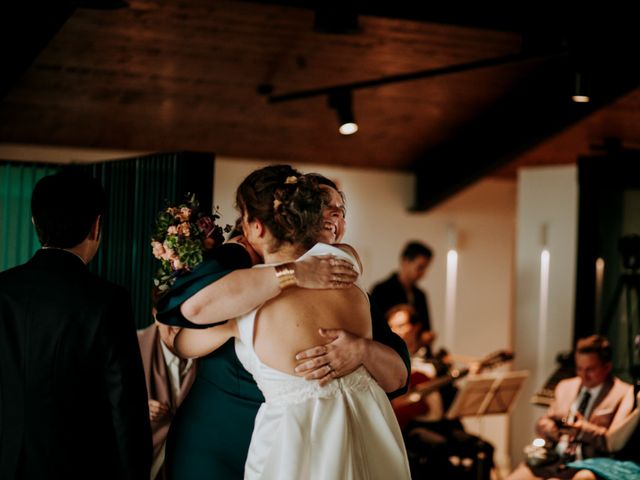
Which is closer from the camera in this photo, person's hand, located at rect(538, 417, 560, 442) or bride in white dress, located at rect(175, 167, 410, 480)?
bride in white dress, located at rect(175, 167, 410, 480)

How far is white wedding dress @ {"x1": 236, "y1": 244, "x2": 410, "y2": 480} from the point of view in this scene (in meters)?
2.44

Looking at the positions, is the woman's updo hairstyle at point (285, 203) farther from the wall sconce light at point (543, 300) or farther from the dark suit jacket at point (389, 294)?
the wall sconce light at point (543, 300)

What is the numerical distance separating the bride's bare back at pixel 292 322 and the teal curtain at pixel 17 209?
2078 millimetres

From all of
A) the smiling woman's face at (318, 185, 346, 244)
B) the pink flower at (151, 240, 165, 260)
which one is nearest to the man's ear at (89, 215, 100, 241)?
the pink flower at (151, 240, 165, 260)

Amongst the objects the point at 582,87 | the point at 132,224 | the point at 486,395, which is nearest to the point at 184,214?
the point at 132,224

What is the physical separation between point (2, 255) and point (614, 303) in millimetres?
4012

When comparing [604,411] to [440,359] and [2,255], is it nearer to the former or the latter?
[440,359]

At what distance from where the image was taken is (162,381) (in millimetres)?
3271

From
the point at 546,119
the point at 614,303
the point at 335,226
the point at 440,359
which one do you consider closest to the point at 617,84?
the point at 546,119

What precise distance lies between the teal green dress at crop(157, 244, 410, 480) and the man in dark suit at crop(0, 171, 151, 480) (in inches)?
10.7

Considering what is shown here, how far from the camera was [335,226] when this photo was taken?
2668mm

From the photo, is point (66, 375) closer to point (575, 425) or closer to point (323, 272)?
point (323, 272)

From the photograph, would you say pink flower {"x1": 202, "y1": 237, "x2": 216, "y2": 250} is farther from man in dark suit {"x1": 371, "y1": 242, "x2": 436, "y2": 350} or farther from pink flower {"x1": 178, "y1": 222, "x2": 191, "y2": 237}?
man in dark suit {"x1": 371, "y1": 242, "x2": 436, "y2": 350}

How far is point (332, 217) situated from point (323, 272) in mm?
223
